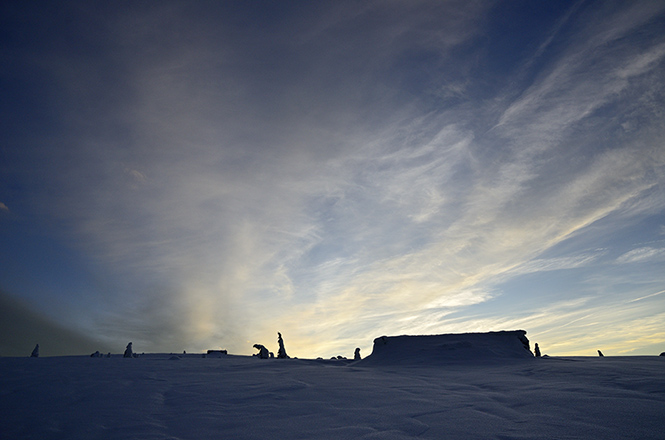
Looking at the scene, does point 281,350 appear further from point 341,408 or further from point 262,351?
point 341,408

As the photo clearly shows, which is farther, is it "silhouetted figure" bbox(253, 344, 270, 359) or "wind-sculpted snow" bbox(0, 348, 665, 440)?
"silhouetted figure" bbox(253, 344, 270, 359)

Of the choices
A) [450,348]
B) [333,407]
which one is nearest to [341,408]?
[333,407]

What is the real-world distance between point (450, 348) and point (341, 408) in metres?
9.81

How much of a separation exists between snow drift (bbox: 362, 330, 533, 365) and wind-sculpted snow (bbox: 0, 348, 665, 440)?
5453 millimetres

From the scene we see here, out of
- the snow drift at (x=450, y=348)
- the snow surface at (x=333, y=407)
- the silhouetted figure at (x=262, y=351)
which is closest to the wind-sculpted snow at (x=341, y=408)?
the snow surface at (x=333, y=407)

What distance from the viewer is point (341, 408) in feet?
14.9

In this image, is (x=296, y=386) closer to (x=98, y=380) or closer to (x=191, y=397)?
(x=191, y=397)

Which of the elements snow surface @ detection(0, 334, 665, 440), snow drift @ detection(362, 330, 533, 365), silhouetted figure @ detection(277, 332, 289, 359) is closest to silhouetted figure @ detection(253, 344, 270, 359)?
silhouetted figure @ detection(277, 332, 289, 359)

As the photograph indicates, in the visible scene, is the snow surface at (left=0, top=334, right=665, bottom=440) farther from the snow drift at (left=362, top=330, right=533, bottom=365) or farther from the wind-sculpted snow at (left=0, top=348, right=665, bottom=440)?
the snow drift at (left=362, top=330, right=533, bottom=365)

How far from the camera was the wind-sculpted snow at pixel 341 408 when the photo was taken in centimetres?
347

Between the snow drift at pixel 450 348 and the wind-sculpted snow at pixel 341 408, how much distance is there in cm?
545

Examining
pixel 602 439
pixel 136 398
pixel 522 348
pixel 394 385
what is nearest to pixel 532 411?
pixel 602 439

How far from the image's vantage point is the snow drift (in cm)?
1219

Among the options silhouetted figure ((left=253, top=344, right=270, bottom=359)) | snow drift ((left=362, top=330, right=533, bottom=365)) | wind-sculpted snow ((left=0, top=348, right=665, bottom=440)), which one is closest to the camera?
wind-sculpted snow ((left=0, top=348, right=665, bottom=440))
